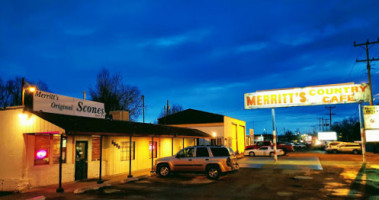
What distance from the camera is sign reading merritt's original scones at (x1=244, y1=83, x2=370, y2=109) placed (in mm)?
21984

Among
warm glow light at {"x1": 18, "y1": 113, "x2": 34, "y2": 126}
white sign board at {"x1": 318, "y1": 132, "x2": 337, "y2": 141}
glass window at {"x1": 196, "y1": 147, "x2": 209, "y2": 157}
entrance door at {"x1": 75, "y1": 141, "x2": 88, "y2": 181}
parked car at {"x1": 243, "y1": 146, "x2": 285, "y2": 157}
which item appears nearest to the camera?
warm glow light at {"x1": 18, "y1": 113, "x2": 34, "y2": 126}

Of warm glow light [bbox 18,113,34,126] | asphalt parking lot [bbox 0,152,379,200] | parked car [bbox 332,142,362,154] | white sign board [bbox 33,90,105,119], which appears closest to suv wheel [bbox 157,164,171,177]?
asphalt parking lot [bbox 0,152,379,200]

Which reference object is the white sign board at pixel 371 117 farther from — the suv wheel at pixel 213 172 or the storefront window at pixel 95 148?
the storefront window at pixel 95 148

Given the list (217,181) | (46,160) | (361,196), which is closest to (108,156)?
(46,160)

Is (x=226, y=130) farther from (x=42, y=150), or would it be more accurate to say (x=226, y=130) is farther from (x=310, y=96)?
(x=42, y=150)

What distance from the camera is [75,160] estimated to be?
1527cm

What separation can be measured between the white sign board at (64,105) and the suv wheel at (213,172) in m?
8.18

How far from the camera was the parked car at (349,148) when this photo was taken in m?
37.3

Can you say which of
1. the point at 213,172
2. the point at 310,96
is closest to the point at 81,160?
the point at 213,172

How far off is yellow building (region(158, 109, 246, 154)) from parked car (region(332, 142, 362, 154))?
13.7 m

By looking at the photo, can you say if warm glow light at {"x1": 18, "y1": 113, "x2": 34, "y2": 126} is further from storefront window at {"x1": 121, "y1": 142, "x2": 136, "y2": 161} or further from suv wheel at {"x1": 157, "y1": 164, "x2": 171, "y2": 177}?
suv wheel at {"x1": 157, "y1": 164, "x2": 171, "y2": 177}

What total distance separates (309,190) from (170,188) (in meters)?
5.91

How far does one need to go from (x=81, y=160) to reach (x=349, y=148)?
3560 centimetres

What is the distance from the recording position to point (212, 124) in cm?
3734
